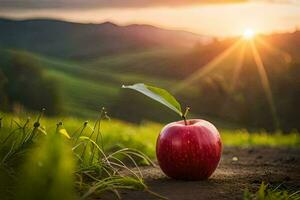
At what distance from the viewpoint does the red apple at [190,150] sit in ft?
14.9

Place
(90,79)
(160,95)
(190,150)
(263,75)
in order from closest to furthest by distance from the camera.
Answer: (160,95) → (190,150) → (263,75) → (90,79)

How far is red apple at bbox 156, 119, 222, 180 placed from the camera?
454 centimetres

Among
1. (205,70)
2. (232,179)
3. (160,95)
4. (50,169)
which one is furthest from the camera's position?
(205,70)

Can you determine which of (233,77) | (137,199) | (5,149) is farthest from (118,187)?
(233,77)

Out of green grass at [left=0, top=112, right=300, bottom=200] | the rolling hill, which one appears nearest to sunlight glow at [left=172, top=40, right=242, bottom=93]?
the rolling hill

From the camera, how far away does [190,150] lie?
4.55 meters

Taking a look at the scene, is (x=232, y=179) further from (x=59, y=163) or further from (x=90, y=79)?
(x=90, y=79)

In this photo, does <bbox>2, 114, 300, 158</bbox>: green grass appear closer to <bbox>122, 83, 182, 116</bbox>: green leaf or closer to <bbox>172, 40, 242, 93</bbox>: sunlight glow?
<bbox>122, 83, 182, 116</bbox>: green leaf

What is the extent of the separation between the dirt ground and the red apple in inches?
4.0

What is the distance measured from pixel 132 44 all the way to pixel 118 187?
83481 millimetres

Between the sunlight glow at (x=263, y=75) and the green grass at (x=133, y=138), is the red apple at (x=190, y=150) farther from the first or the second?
the sunlight glow at (x=263, y=75)

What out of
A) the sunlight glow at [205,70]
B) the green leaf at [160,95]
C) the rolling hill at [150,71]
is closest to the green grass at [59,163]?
the green leaf at [160,95]

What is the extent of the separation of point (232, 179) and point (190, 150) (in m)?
0.50

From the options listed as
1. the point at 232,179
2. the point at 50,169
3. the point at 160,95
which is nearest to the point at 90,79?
the point at 232,179
